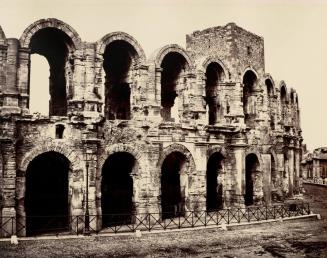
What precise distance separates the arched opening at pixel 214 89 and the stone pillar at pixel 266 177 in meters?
3.97

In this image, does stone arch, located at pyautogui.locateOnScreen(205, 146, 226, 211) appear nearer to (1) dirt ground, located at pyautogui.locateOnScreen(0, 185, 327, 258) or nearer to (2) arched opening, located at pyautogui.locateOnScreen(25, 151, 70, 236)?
(1) dirt ground, located at pyautogui.locateOnScreen(0, 185, 327, 258)

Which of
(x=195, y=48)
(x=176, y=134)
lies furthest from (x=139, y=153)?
(x=195, y=48)

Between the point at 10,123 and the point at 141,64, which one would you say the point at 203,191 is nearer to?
the point at 141,64

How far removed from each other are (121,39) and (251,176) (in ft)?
38.7

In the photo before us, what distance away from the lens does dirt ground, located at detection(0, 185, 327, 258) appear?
14203 millimetres

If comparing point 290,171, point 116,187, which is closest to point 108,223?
point 116,187

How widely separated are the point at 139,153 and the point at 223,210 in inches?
251

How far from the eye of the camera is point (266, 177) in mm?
25125

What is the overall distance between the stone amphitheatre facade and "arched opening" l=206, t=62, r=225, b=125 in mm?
61

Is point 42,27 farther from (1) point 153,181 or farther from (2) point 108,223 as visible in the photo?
(2) point 108,223

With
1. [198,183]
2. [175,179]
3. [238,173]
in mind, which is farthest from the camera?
[175,179]

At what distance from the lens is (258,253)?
14305mm

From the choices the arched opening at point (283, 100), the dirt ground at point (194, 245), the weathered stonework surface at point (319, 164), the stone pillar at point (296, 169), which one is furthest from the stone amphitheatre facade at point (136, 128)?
the weathered stonework surface at point (319, 164)

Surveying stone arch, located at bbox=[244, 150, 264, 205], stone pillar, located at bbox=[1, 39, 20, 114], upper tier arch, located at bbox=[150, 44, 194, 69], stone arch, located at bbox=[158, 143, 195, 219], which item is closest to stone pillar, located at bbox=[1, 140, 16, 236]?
stone pillar, located at bbox=[1, 39, 20, 114]
